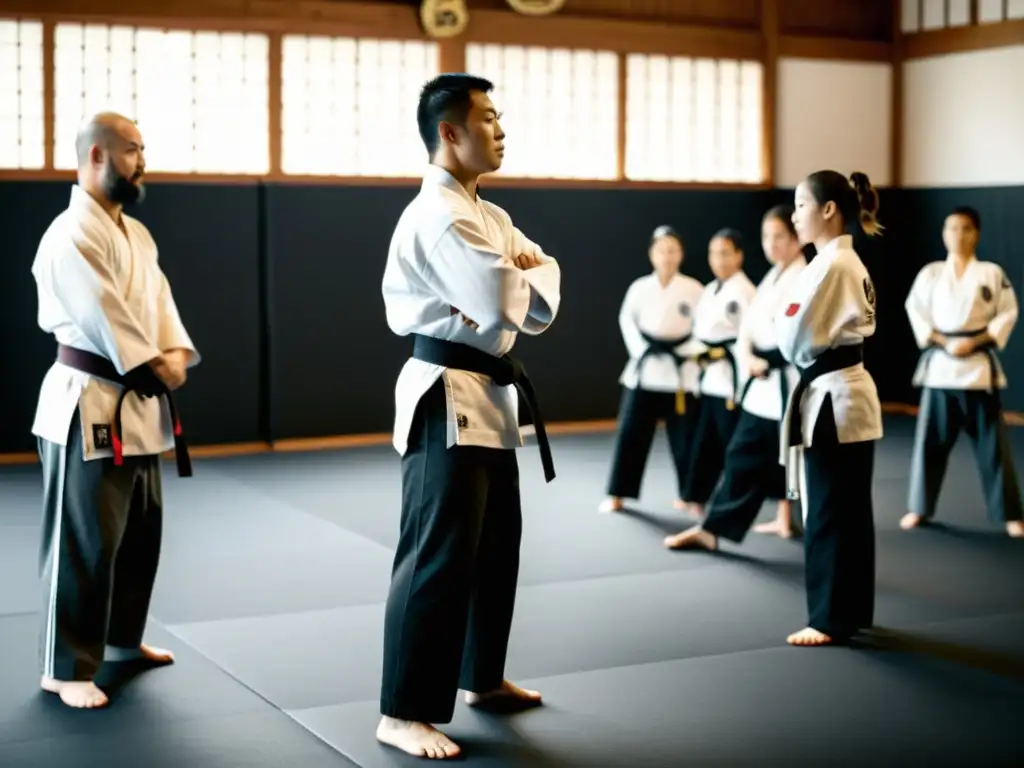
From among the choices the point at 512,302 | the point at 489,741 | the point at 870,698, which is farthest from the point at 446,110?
the point at 870,698

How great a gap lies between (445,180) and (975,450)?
3.38 meters

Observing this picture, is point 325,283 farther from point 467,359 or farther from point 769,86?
point 467,359

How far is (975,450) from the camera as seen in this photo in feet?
19.1

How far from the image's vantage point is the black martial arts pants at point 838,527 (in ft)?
13.3

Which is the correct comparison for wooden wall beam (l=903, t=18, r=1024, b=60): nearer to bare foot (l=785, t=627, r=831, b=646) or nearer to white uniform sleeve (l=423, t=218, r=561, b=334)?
bare foot (l=785, t=627, r=831, b=646)

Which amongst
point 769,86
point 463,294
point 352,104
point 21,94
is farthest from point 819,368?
point 769,86

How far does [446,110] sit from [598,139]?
5766mm

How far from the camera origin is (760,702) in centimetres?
354

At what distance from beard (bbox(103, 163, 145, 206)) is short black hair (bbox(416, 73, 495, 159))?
2.73 feet

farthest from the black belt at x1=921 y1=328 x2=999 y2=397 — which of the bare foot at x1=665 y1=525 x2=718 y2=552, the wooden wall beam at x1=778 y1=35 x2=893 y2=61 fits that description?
the wooden wall beam at x1=778 y1=35 x2=893 y2=61

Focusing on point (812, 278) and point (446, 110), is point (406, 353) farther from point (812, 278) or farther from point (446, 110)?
point (446, 110)

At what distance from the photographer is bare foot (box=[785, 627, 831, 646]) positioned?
407 cm

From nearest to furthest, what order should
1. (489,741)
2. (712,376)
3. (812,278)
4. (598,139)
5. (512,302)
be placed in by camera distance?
(512,302) → (489,741) → (812,278) → (712,376) → (598,139)

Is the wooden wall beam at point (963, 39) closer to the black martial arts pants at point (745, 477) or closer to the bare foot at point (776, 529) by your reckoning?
the bare foot at point (776, 529)
